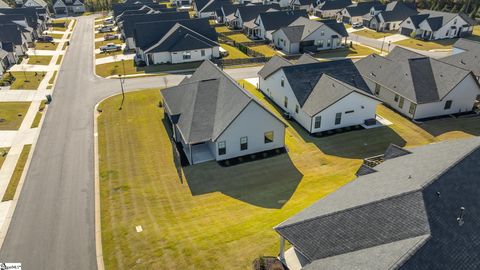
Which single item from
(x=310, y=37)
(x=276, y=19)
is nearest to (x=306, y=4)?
(x=276, y=19)

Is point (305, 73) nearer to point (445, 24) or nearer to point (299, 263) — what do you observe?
point (299, 263)

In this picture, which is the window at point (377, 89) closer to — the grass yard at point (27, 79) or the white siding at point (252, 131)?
the white siding at point (252, 131)

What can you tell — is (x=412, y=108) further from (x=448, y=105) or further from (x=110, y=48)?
(x=110, y=48)

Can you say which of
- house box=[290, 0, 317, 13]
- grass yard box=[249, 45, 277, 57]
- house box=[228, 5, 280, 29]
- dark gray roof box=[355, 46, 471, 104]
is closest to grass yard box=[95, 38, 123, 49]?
house box=[228, 5, 280, 29]

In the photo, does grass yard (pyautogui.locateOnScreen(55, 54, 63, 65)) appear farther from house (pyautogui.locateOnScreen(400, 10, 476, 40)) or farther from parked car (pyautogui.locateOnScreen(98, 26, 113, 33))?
house (pyautogui.locateOnScreen(400, 10, 476, 40))

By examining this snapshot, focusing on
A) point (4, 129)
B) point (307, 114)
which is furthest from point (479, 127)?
point (4, 129)
